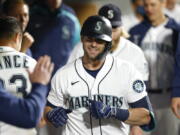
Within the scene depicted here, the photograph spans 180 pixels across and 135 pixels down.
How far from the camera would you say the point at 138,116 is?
12.6 ft

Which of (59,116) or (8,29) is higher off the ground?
(8,29)

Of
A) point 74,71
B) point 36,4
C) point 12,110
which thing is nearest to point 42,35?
point 36,4

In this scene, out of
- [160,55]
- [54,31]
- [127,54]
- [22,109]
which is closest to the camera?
[22,109]

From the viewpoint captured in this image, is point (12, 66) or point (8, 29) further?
point (8, 29)

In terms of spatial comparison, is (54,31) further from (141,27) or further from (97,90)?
(97,90)

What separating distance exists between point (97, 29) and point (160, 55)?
6.00 ft

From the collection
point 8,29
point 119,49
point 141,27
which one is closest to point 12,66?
point 8,29

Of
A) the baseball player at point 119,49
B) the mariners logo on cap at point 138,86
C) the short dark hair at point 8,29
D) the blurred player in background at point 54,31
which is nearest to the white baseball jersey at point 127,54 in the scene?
the baseball player at point 119,49

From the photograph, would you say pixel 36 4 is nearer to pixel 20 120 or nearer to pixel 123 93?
pixel 123 93

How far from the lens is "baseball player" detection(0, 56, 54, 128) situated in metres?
3.13

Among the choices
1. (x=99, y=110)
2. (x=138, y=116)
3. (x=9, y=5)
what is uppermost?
(x=9, y=5)

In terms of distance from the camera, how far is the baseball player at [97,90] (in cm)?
388

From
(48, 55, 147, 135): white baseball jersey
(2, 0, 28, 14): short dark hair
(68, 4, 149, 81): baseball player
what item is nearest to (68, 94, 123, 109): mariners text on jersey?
(48, 55, 147, 135): white baseball jersey

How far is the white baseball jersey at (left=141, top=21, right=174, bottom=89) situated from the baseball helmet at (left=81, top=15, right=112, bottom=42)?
1.71 meters
